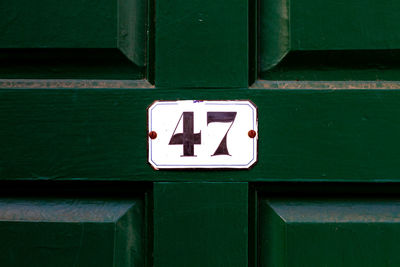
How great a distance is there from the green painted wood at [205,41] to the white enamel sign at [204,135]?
0.05 m

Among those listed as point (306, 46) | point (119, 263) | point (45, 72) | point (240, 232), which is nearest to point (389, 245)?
point (240, 232)

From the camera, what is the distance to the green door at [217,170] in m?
0.54

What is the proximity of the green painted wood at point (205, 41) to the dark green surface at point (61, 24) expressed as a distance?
10 centimetres

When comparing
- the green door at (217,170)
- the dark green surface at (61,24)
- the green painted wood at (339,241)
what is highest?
the dark green surface at (61,24)

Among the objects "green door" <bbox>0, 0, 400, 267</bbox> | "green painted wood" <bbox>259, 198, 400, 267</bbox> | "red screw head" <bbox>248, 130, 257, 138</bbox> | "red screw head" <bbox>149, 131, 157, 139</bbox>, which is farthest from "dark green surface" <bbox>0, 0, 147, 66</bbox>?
"green painted wood" <bbox>259, 198, 400, 267</bbox>

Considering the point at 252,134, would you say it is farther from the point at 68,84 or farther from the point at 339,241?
the point at 68,84

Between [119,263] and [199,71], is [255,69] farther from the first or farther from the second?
[119,263]

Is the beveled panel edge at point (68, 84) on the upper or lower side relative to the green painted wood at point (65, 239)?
upper

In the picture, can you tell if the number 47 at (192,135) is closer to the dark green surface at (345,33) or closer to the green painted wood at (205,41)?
the green painted wood at (205,41)

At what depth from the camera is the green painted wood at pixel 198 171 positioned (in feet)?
1.77

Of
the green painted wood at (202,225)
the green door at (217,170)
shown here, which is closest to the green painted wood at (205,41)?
the green door at (217,170)

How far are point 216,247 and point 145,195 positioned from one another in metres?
0.17

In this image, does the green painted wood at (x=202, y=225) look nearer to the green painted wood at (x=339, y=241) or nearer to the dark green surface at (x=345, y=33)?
the green painted wood at (x=339, y=241)

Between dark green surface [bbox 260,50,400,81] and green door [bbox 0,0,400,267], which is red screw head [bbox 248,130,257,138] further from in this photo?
dark green surface [bbox 260,50,400,81]
